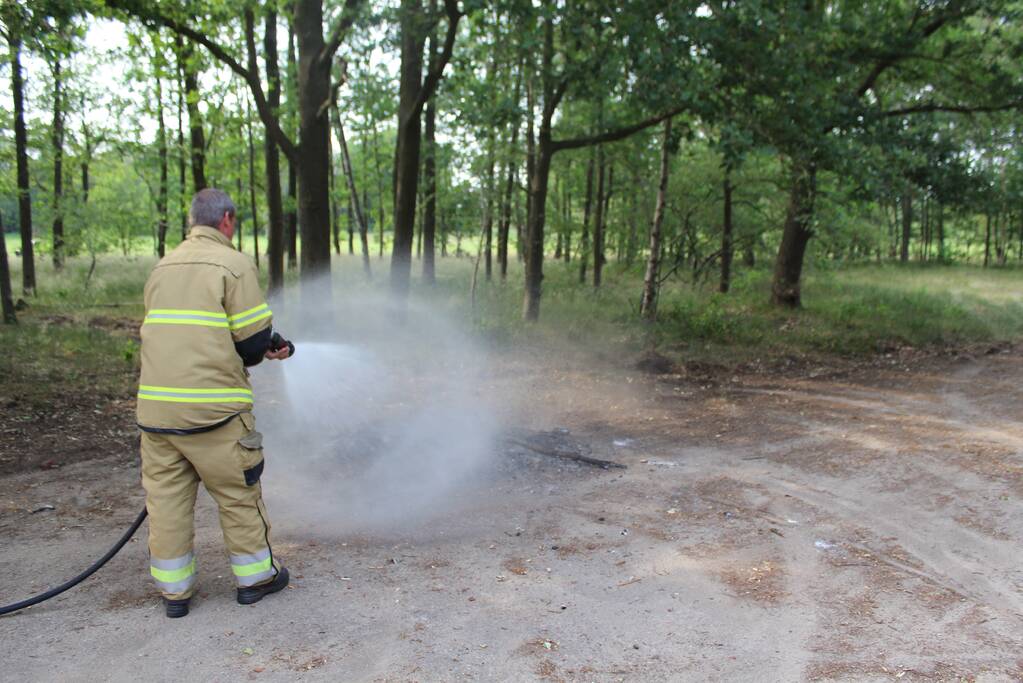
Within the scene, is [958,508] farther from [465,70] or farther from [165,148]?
[165,148]

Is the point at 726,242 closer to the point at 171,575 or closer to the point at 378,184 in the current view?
the point at 378,184

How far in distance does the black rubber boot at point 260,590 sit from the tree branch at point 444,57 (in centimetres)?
908

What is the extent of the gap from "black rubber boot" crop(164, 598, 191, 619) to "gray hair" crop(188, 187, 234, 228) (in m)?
1.90

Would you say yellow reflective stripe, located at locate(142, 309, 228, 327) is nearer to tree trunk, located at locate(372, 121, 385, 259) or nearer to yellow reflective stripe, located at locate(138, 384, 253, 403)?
yellow reflective stripe, located at locate(138, 384, 253, 403)

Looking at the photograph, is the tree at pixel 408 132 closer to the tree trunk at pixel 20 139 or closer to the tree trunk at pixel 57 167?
the tree trunk at pixel 20 139

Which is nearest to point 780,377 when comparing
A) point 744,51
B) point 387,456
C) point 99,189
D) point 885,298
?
point 744,51

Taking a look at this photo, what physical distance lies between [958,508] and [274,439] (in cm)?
587

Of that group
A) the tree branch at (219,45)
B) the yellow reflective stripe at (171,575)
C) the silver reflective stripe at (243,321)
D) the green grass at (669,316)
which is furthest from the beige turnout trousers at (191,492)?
the tree branch at (219,45)

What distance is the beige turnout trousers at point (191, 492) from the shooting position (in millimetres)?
3645

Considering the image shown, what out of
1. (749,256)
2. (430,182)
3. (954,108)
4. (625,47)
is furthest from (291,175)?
(954,108)

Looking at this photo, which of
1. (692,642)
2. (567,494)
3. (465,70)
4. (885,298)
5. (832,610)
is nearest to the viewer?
(692,642)

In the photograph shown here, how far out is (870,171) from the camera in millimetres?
Answer: 9125

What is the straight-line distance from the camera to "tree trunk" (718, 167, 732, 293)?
59.5 ft

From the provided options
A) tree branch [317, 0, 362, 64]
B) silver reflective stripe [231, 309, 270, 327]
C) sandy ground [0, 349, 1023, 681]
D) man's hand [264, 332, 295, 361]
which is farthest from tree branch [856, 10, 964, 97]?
silver reflective stripe [231, 309, 270, 327]
